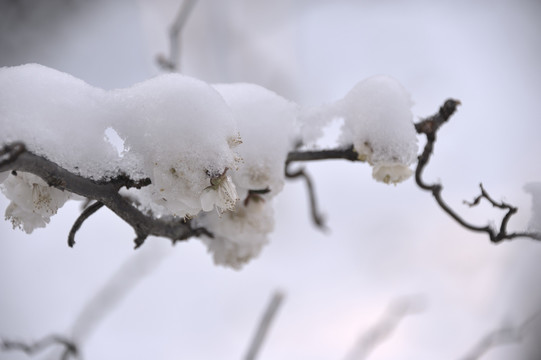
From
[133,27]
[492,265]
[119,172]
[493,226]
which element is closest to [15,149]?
[119,172]

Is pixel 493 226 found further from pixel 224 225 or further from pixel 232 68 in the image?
pixel 232 68

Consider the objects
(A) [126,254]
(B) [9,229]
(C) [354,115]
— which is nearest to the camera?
(C) [354,115]

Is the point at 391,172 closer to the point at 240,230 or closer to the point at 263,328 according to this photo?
the point at 240,230

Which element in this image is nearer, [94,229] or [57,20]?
[94,229]

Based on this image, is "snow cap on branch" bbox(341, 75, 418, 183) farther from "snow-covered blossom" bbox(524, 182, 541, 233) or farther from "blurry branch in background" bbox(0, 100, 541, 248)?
"snow-covered blossom" bbox(524, 182, 541, 233)

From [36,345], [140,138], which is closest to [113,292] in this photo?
[36,345]

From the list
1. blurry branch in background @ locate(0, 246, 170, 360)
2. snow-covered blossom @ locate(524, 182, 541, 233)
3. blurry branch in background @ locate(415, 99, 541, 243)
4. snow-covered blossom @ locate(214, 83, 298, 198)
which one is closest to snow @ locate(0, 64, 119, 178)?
snow-covered blossom @ locate(214, 83, 298, 198)
